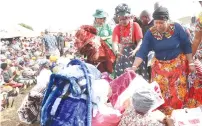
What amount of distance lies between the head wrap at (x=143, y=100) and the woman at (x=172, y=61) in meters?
0.94

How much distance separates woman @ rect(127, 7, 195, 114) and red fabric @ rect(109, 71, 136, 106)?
0.38m

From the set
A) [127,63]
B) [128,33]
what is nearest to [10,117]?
[127,63]

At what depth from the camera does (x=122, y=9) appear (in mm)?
5098

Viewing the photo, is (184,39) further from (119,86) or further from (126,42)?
(126,42)

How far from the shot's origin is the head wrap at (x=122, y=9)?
5102mm

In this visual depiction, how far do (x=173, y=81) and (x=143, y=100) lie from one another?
108cm

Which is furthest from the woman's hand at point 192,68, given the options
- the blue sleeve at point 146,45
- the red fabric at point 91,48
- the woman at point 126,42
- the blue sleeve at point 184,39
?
the red fabric at point 91,48

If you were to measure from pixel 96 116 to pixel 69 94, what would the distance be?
1.29ft

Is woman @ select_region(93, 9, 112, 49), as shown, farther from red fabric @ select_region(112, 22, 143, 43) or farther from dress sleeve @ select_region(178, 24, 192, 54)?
dress sleeve @ select_region(178, 24, 192, 54)

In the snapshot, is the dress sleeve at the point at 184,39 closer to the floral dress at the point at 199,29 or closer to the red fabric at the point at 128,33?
the floral dress at the point at 199,29

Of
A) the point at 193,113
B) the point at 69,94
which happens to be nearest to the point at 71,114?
the point at 69,94

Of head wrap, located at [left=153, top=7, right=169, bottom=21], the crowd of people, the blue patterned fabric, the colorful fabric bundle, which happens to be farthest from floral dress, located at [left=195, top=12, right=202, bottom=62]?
the blue patterned fabric

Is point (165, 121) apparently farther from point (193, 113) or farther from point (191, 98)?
point (191, 98)

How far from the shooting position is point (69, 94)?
3826 millimetres
